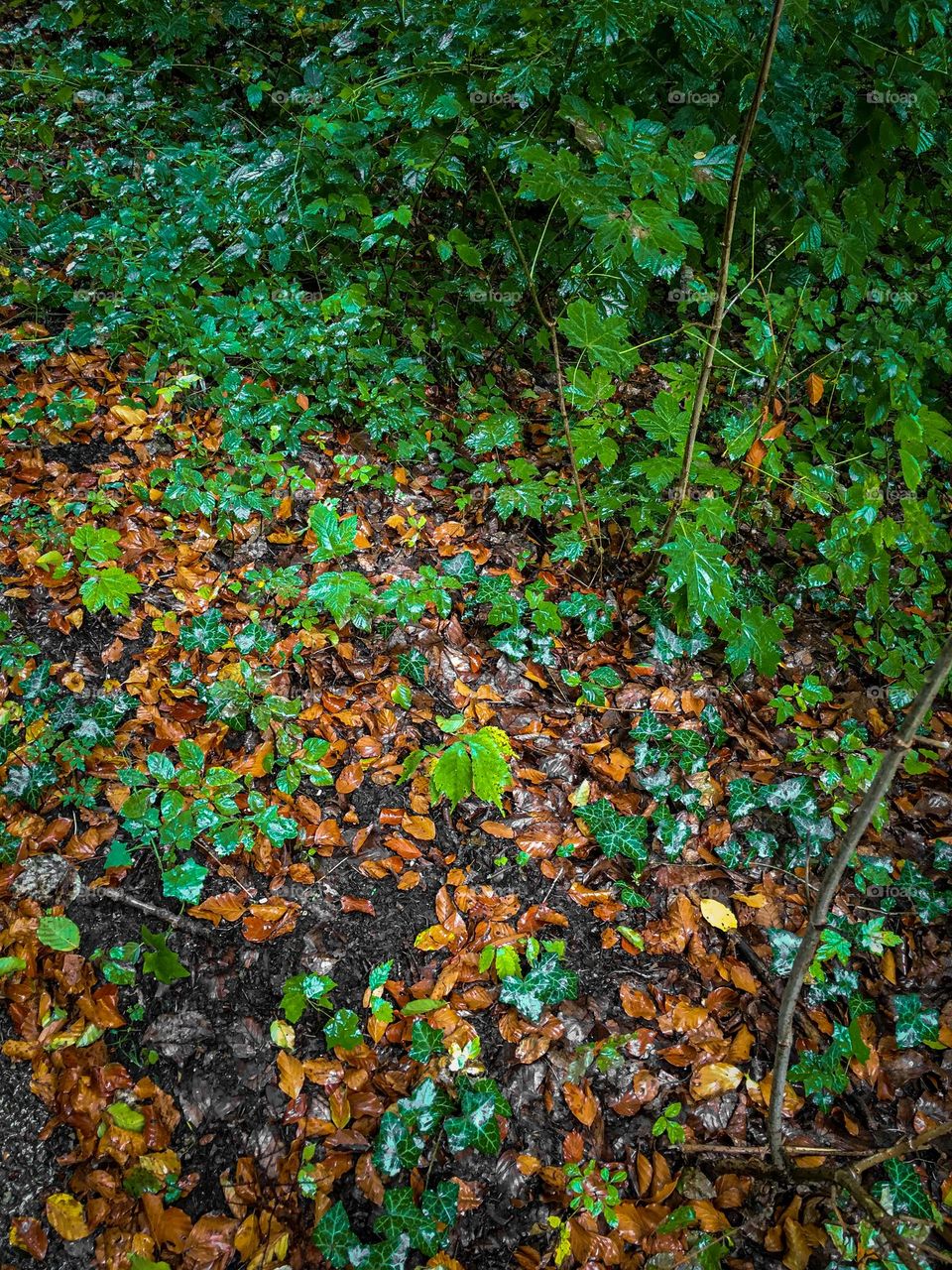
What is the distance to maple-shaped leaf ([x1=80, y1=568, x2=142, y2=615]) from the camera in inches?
116

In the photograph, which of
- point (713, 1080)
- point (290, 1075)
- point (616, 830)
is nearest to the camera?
point (290, 1075)

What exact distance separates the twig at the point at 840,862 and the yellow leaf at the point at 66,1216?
1952 millimetres

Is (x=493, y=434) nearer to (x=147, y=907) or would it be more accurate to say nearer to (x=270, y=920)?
(x=270, y=920)

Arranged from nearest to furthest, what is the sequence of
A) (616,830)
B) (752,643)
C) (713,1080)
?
(713,1080) < (616,830) < (752,643)

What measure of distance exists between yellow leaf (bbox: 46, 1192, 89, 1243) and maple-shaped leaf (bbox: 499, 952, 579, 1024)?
133 centimetres

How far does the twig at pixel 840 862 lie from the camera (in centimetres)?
150

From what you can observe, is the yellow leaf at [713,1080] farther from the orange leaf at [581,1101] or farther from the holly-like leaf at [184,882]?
the holly-like leaf at [184,882]

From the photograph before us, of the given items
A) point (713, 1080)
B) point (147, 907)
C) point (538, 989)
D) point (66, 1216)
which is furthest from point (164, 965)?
point (713, 1080)

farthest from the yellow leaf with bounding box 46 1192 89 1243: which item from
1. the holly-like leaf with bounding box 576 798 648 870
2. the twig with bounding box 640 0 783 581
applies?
the twig with bounding box 640 0 783 581

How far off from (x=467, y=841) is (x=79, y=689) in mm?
1733

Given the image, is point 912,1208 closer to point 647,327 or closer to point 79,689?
point 79,689

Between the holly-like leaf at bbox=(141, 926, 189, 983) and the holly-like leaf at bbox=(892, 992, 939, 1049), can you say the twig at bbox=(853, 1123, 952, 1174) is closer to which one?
the holly-like leaf at bbox=(892, 992, 939, 1049)

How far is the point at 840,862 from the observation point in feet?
5.52

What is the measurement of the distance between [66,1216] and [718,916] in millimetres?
2298
